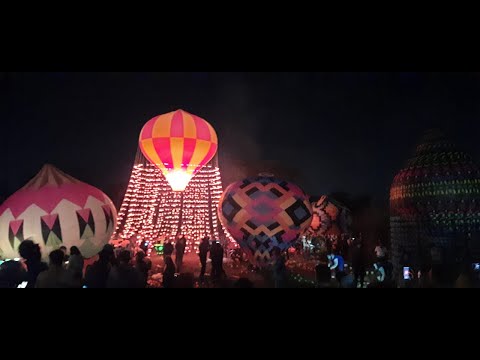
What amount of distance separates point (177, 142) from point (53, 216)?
4.81 meters

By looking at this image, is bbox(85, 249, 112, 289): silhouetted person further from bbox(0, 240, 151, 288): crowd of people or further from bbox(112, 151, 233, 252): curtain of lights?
bbox(112, 151, 233, 252): curtain of lights

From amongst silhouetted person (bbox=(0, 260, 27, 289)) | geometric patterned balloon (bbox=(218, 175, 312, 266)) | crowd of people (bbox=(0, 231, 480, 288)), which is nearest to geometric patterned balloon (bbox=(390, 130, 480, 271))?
geometric patterned balloon (bbox=(218, 175, 312, 266))

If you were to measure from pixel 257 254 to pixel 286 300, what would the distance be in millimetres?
6827

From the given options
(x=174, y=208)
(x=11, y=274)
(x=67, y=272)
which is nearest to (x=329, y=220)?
(x=174, y=208)

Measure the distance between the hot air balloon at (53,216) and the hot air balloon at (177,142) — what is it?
3.32 metres

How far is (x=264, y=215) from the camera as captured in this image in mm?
9781

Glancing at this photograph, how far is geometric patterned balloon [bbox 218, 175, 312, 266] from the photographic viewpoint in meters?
9.82

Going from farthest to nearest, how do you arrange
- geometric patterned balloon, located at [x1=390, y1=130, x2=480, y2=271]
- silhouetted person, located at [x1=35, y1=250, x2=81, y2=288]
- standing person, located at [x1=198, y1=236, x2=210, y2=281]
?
geometric patterned balloon, located at [x1=390, y1=130, x2=480, y2=271] < standing person, located at [x1=198, y1=236, x2=210, y2=281] < silhouetted person, located at [x1=35, y1=250, x2=81, y2=288]

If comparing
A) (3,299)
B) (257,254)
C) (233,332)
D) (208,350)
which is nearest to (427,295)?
(233,332)

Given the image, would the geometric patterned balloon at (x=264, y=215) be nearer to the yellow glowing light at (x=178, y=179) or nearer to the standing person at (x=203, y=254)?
the standing person at (x=203, y=254)

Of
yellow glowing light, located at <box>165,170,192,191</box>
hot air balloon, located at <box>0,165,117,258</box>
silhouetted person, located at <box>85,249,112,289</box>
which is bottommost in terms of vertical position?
silhouetted person, located at <box>85,249,112,289</box>

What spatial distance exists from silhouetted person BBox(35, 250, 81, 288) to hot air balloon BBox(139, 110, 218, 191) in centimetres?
891

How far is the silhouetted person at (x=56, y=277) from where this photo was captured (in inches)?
160

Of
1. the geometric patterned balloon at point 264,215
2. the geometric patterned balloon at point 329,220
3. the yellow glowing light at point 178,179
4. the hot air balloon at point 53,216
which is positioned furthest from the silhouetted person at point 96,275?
the geometric patterned balloon at point 329,220
